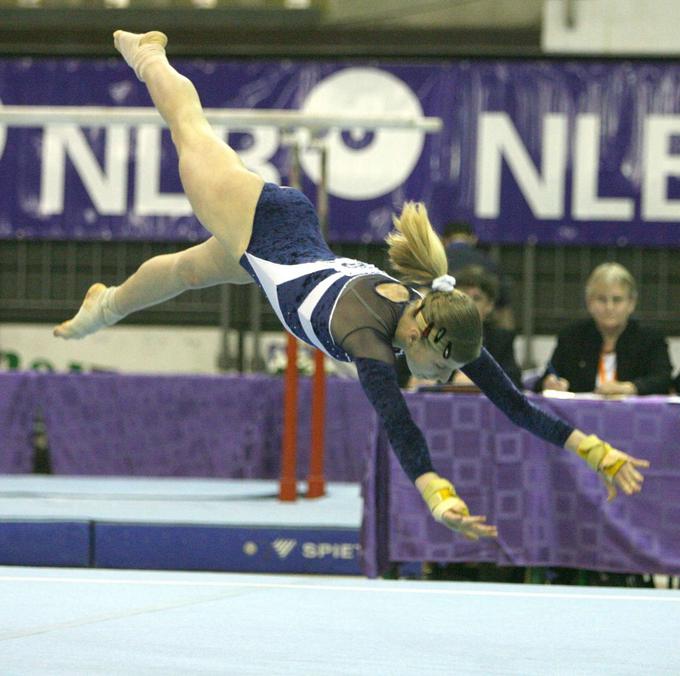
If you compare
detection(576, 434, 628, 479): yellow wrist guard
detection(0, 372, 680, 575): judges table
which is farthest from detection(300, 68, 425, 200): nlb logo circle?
detection(576, 434, 628, 479): yellow wrist guard

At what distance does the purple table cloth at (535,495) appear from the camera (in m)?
4.38

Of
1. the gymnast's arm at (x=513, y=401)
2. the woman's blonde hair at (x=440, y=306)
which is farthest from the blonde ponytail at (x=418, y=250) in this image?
the gymnast's arm at (x=513, y=401)

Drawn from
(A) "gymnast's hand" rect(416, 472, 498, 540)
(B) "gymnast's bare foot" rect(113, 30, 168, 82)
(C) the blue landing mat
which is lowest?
(C) the blue landing mat

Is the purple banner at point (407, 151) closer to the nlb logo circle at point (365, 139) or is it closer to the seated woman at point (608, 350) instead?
the nlb logo circle at point (365, 139)

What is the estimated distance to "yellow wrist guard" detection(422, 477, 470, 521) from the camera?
8.70 feet

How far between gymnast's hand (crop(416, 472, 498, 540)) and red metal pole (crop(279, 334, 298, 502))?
294 centimetres

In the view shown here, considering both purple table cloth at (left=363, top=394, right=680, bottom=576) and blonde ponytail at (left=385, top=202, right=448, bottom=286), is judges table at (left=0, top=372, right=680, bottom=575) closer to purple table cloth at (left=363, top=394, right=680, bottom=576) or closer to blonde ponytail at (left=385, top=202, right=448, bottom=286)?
purple table cloth at (left=363, top=394, right=680, bottom=576)

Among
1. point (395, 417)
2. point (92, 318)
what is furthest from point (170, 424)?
point (395, 417)

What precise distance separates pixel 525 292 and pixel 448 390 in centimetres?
407

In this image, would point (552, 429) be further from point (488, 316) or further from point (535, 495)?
point (488, 316)

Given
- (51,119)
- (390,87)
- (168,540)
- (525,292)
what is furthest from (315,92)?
(168,540)

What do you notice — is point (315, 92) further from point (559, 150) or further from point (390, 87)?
point (559, 150)

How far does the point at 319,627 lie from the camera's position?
117 inches

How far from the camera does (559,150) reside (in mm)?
8344
